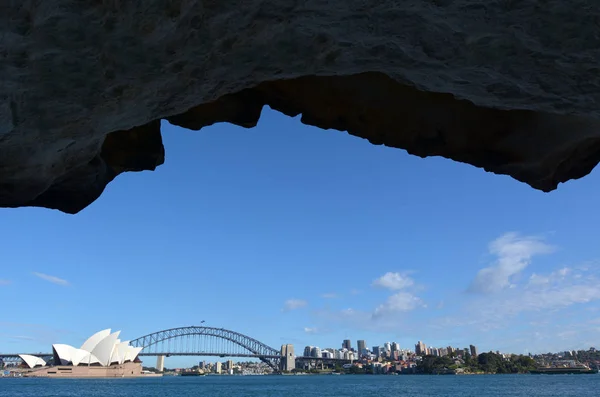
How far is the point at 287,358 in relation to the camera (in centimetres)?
12681

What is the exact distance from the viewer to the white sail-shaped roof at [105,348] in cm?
8844

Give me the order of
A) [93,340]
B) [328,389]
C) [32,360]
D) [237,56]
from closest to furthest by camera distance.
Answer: [237,56] → [328,389] → [93,340] → [32,360]

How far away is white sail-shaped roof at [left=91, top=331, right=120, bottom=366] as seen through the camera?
88.4 m

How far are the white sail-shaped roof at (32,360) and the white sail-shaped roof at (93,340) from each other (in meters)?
38.5

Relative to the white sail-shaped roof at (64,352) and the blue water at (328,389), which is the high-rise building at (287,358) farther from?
the white sail-shaped roof at (64,352)

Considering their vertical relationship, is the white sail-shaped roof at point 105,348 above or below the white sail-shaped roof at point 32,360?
above

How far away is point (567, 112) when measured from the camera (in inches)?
117

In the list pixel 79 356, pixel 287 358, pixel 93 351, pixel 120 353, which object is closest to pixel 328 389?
pixel 93 351

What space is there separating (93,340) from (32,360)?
42.0 meters

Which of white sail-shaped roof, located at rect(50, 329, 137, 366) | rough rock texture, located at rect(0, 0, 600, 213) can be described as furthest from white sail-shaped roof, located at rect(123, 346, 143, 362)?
rough rock texture, located at rect(0, 0, 600, 213)

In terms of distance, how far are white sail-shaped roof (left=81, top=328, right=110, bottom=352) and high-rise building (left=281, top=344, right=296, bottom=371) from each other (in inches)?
2136

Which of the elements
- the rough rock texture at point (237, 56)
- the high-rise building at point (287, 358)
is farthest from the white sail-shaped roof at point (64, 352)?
the rough rock texture at point (237, 56)

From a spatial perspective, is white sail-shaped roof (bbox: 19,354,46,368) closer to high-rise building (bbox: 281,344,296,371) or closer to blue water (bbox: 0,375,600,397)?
blue water (bbox: 0,375,600,397)

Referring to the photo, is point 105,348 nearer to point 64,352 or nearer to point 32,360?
→ point 64,352
